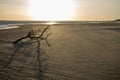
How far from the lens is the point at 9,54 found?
11898 mm

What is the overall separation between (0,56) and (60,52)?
3199 mm

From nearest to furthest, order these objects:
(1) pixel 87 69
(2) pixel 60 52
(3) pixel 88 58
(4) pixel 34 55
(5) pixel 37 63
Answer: (1) pixel 87 69
(5) pixel 37 63
(3) pixel 88 58
(4) pixel 34 55
(2) pixel 60 52

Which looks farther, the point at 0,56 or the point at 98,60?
the point at 0,56

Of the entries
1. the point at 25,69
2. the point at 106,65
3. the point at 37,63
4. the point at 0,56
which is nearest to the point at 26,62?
the point at 37,63

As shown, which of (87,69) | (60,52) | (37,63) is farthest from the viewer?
(60,52)

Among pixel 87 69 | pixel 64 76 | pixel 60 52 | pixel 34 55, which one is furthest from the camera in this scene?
pixel 60 52

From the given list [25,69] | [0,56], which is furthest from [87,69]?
[0,56]

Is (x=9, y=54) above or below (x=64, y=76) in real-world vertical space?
above

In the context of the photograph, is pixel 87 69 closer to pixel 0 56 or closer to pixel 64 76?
pixel 64 76

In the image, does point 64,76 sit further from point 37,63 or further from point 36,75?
point 37,63

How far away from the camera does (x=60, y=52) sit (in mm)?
12570

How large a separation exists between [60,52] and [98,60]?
2814mm

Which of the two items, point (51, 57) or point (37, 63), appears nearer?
point (37, 63)

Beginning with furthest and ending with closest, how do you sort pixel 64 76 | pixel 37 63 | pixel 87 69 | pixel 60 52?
pixel 60 52, pixel 37 63, pixel 87 69, pixel 64 76
